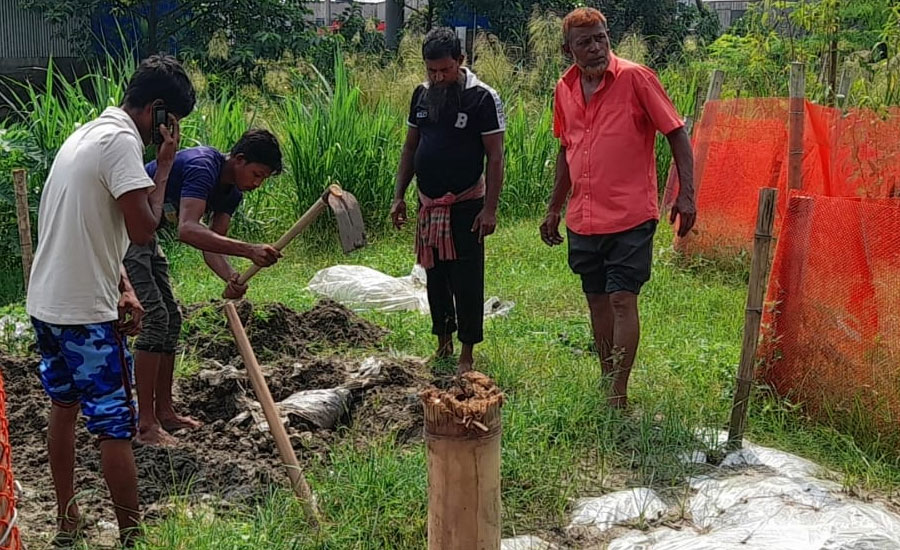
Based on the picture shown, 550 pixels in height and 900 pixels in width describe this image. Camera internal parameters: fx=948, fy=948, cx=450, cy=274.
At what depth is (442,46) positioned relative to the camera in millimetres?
4719

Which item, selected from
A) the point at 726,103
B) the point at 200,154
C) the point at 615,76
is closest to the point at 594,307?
the point at 615,76

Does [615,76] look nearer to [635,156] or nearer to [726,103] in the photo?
[635,156]

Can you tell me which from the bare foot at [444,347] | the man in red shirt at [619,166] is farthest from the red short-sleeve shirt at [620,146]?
the bare foot at [444,347]

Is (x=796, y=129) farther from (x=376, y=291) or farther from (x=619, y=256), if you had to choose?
(x=376, y=291)

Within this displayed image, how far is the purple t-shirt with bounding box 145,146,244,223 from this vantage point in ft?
12.8

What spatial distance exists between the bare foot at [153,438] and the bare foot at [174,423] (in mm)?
176

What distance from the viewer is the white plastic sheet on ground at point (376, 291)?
6.60 metres

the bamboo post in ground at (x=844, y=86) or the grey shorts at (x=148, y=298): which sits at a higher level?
the bamboo post in ground at (x=844, y=86)

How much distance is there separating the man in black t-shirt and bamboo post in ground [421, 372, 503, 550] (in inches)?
107

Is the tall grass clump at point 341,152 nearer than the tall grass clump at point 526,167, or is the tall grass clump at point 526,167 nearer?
the tall grass clump at point 341,152

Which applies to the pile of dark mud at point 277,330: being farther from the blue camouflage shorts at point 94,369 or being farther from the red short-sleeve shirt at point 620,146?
the blue camouflage shorts at point 94,369

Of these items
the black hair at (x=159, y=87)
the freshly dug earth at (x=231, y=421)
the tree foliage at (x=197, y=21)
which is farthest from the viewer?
the tree foliage at (x=197, y=21)

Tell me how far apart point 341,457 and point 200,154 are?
1.39m

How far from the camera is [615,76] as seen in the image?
421cm
